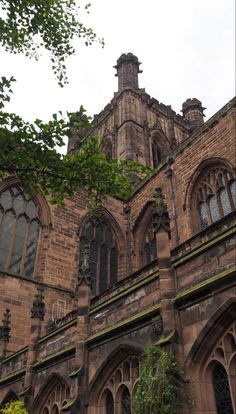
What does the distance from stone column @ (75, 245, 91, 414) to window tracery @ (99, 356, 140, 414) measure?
458 mm

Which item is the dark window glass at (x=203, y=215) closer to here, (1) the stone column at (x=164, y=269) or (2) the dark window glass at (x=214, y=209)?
(2) the dark window glass at (x=214, y=209)

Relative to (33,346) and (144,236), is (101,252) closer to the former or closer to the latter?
Result: (144,236)

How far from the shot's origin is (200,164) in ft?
50.5

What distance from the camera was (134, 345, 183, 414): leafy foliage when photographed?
6184mm

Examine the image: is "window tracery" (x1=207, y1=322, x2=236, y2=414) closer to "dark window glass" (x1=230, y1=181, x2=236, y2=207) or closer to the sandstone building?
the sandstone building

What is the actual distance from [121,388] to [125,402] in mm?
282

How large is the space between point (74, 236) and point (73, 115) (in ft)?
29.3

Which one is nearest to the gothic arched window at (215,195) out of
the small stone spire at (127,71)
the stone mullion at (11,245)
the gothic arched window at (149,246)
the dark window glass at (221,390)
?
the gothic arched window at (149,246)

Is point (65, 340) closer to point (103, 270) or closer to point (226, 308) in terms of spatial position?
point (226, 308)

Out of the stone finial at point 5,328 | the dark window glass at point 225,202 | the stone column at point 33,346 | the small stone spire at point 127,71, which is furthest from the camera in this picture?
the small stone spire at point 127,71

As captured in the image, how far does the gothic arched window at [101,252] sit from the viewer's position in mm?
17859

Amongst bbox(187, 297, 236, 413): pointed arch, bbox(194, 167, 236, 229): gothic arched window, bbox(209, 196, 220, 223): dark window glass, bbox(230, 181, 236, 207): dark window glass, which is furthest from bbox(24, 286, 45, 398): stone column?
bbox(230, 181, 236, 207): dark window glass

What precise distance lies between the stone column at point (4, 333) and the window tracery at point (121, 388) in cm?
528

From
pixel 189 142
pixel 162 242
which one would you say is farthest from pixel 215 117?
pixel 162 242
